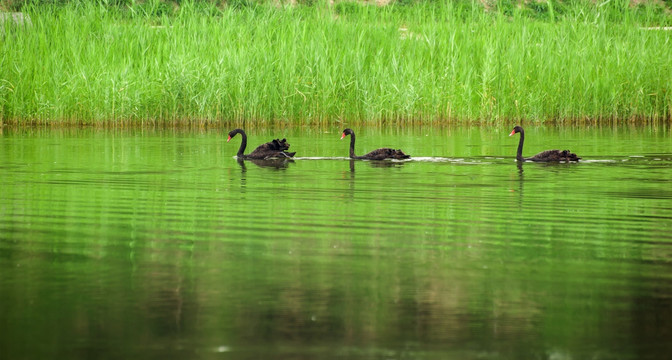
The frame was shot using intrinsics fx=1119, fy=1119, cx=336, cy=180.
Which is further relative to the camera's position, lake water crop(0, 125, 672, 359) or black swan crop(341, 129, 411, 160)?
black swan crop(341, 129, 411, 160)

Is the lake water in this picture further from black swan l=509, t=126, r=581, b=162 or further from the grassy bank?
the grassy bank

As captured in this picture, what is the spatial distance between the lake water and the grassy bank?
753 centimetres

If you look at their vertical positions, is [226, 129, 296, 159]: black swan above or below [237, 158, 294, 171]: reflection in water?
above

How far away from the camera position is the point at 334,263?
24.1 feet

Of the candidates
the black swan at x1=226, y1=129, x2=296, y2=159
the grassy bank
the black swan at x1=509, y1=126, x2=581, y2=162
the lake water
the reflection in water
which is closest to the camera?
the lake water

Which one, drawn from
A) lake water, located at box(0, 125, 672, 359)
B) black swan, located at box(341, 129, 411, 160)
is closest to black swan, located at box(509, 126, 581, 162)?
lake water, located at box(0, 125, 672, 359)

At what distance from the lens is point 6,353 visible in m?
5.14

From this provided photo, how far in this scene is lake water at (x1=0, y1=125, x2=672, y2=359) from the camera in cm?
543

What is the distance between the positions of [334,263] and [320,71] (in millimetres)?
15802

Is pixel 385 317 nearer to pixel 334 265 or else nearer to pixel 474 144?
pixel 334 265

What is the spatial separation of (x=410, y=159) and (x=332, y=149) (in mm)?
2565

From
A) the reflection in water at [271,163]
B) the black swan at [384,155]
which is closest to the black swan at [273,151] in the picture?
the reflection in water at [271,163]

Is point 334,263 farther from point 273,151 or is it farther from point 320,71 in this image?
point 320,71

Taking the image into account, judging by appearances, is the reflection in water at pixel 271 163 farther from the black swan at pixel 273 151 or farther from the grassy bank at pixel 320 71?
the grassy bank at pixel 320 71
